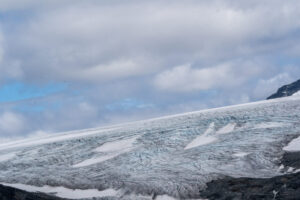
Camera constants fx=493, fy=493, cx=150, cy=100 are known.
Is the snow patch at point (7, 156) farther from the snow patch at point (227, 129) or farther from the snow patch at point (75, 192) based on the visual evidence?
the snow patch at point (227, 129)

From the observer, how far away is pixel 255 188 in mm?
20781

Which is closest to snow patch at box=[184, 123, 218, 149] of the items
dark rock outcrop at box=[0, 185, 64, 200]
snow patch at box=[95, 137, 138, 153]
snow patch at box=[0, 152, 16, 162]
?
snow patch at box=[95, 137, 138, 153]

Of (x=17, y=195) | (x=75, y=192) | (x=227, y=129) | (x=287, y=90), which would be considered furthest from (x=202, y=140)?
(x=287, y=90)

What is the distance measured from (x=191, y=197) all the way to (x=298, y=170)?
503 cm

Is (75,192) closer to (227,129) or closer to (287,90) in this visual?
(227,129)

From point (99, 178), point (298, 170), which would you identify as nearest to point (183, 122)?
point (99, 178)

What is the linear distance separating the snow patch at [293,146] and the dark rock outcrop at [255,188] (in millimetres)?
2820

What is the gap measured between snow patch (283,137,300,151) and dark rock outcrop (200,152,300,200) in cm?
282

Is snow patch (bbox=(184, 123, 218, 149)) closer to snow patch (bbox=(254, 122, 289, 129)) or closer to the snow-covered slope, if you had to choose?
the snow-covered slope

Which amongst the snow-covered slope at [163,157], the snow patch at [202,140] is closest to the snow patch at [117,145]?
the snow-covered slope at [163,157]

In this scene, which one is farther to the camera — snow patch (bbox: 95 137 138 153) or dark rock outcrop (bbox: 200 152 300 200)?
snow patch (bbox: 95 137 138 153)

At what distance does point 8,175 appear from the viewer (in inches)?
1217

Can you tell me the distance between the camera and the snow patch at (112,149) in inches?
1223

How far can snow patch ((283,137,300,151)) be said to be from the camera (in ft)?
84.3
